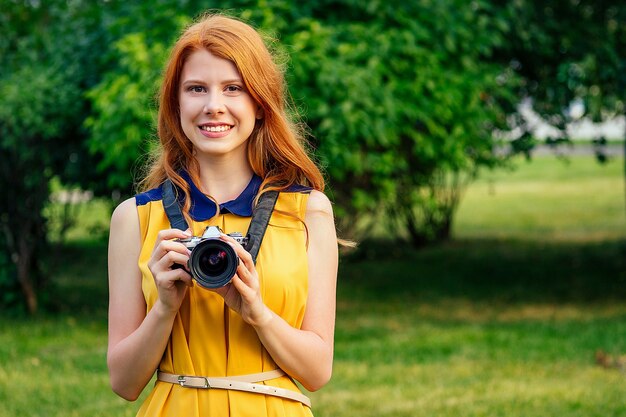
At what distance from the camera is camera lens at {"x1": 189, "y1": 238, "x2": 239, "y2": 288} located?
2.16m

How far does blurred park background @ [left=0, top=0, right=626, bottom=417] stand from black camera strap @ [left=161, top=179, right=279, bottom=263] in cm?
381

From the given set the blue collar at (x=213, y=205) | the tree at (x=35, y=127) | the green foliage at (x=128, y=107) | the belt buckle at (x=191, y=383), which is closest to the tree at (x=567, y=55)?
the green foliage at (x=128, y=107)

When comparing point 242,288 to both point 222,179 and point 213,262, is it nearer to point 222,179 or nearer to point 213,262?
point 213,262

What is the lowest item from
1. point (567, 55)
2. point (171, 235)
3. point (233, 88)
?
point (171, 235)

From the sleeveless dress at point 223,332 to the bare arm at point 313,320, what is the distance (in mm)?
34

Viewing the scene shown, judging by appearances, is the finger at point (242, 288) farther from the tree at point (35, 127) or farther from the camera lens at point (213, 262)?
the tree at point (35, 127)

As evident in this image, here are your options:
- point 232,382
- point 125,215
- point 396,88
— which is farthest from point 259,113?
point 396,88

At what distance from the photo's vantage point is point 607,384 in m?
6.72

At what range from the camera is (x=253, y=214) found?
246 centimetres

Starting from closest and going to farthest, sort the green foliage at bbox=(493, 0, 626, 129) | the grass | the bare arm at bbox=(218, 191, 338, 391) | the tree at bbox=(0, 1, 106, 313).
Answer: the bare arm at bbox=(218, 191, 338, 391) < the grass < the tree at bbox=(0, 1, 106, 313) < the green foliage at bbox=(493, 0, 626, 129)

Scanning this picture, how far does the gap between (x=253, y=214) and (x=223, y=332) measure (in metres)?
0.28

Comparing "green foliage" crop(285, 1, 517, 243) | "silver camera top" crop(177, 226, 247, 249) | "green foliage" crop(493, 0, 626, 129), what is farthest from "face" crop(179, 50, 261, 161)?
"green foliage" crop(493, 0, 626, 129)

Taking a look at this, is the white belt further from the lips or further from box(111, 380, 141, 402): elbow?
the lips

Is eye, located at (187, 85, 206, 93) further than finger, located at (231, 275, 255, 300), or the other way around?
eye, located at (187, 85, 206, 93)
